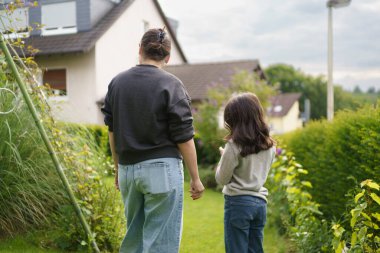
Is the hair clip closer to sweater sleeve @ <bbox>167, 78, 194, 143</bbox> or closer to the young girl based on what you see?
sweater sleeve @ <bbox>167, 78, 194, 143</bbox>

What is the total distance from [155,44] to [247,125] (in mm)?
938

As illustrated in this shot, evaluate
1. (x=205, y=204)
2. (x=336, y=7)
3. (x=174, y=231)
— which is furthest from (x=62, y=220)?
(x=336, y=7)

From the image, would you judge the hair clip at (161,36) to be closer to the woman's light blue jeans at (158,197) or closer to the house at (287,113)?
the woman's light blue jeans at (158,197)

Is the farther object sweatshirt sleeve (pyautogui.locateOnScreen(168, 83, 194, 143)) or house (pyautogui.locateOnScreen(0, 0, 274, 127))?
house (pyautogui.locateOnScreen(0, 0, 274, 127))

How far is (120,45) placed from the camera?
18344mm

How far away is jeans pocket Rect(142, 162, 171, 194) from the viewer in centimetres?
269

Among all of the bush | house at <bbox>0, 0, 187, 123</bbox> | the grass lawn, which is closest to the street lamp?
the grass lawn

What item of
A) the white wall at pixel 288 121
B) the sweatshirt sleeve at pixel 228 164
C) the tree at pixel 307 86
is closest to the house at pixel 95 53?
the sweatshirt sleeve at pixel 228 164

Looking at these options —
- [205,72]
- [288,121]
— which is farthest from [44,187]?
[288,121]

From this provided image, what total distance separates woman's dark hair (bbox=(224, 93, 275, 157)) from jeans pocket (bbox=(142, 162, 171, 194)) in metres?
0.72

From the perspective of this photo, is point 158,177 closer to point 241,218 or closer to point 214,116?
point 241,218

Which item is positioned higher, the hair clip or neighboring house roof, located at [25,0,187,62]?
neighboring house roof, located at [25,0,187,62]

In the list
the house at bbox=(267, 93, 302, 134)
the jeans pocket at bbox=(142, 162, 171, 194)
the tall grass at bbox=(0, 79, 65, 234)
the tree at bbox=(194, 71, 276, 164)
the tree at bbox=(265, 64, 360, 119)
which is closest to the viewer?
the jeans pocket at bbox=(142, 162, 171, 194)

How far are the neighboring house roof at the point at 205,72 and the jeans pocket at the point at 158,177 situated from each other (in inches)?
657
